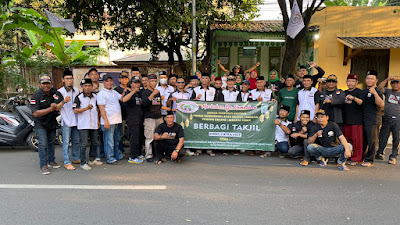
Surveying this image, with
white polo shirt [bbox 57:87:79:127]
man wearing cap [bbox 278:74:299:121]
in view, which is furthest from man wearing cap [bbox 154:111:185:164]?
man wearing cap [bbox 278:74:299:121]

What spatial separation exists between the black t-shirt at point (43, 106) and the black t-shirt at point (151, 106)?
1.71m

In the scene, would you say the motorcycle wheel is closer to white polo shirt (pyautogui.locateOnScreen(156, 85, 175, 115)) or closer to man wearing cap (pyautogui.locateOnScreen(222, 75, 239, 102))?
white polo shirt (pyautogui.locateOnScreen(156, 85, 175, 115))

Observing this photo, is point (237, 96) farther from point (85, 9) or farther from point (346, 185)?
point (85, 9)

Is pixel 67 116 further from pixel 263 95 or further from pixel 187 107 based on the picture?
pixel 263 95

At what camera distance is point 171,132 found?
20.5 feet

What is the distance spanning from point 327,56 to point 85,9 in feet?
33.8

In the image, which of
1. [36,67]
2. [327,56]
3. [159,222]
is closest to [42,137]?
[159,222]

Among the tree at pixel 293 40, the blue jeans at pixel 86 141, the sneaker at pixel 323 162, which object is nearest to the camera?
the blue jeans at pixel 86 141

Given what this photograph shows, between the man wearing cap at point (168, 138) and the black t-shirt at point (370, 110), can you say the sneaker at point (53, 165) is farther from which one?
the black t-shirt at point (370, 110)

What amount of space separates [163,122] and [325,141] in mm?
3361

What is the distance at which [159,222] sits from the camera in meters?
3.57

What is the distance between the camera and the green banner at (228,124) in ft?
22.3

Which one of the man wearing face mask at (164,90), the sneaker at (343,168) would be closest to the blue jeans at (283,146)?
the sneaker at (343,168)

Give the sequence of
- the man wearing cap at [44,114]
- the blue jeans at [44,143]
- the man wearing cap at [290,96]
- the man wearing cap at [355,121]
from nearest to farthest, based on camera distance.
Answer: the man wearing cap at [44,114] → the blue jeans at [44,143] → the man wearing cap at [355,121] → the man wearing cap at [290,96]
